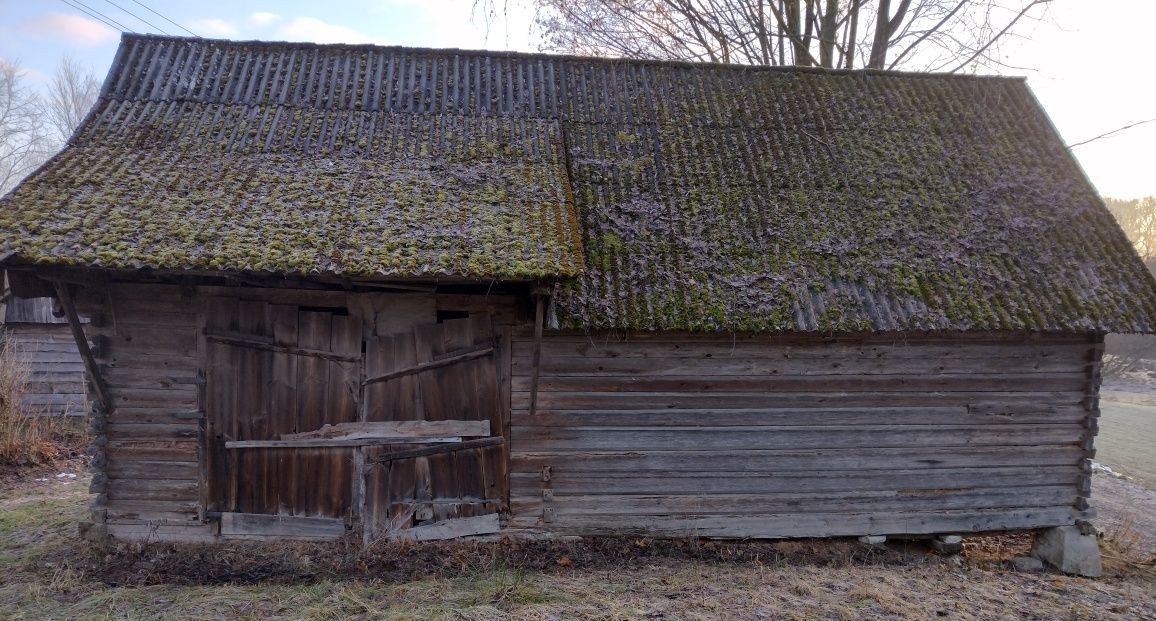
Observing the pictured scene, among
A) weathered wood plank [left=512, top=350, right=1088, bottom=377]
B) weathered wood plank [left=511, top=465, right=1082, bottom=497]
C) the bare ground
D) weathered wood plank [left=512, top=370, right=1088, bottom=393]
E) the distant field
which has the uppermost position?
weathered wood plank [left=512, top=350, right=1088, bottom=377]

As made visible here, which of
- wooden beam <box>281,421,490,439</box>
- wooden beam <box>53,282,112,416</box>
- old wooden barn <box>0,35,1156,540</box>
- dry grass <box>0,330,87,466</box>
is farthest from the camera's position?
dry grass <box>0,330,87,466</box>

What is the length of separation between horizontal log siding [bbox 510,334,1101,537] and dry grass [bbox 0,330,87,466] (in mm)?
8807

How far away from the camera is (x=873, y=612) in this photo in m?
5.80

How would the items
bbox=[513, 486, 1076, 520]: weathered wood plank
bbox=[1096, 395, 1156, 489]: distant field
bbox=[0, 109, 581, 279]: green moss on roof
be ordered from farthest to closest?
bbox=[1096, 395, 1156, 489]: distant field
bbox=[513, 486, 1076, 520]: weathered wood plank
bbox=[0, 109, 581, 279]: green moss on roof

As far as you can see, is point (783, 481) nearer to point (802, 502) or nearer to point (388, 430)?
point (802, 502)

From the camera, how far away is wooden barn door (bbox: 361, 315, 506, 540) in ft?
21.4

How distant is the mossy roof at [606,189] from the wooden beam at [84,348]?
63cm

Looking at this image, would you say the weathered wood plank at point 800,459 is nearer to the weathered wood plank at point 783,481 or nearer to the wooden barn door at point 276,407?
the weathered wood plank at point 783,481

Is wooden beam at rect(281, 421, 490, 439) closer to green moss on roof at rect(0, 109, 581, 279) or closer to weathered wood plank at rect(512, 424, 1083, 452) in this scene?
weathered wood plank at rect(512, 424, 1083, 452)

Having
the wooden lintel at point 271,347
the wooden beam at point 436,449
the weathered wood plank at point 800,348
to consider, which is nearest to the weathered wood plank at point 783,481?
the wooden beam at point 436,449

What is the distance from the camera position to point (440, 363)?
21.4ft

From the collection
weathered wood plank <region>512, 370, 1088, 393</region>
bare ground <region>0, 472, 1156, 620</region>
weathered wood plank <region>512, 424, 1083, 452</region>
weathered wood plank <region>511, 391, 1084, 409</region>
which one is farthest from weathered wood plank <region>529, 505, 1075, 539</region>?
weathered wood plank <region>512, 370, 1088, 393</region>

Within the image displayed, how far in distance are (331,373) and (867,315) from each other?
5137mm

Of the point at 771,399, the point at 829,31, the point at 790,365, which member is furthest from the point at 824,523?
the point at 829,31
